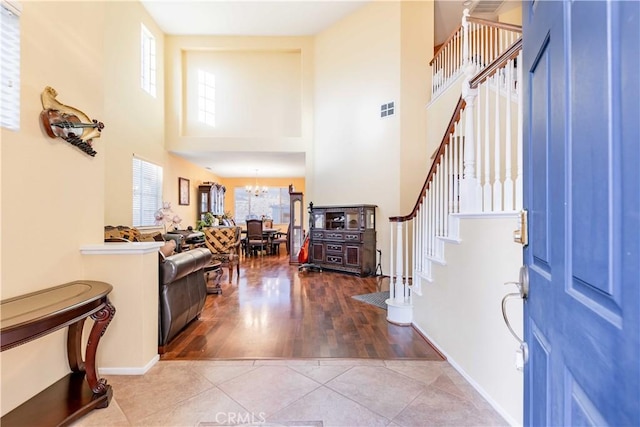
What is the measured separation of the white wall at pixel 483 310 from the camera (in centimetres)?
154

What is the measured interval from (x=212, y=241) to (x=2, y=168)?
4.21 m

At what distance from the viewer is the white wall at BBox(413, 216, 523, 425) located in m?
1.54

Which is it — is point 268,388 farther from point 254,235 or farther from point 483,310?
point 254,235

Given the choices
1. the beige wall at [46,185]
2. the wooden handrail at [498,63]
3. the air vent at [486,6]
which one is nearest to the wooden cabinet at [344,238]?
the wooden handrail at [498,63]

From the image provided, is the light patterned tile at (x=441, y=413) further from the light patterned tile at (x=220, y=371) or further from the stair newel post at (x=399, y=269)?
the stair newel post at (x=399, y=269)

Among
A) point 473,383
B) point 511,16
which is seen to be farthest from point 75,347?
point 511,16

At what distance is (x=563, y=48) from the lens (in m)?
0.59

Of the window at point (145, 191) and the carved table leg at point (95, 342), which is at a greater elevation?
the window at point (145, 191)

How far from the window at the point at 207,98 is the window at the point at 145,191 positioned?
1.66m

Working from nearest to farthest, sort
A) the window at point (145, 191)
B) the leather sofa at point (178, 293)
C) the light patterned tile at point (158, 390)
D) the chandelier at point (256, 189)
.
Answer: the light patterned tile at point (158, 390)
the leather sofa at point (178, 293)
the window at point (145, 191)
the chandelier at point (256, 189)

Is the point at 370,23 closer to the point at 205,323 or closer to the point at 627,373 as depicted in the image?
the point at 205,323

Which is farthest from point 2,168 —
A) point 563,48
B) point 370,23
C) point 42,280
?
point 370,23

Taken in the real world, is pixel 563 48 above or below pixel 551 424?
above

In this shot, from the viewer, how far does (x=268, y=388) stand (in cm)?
181
